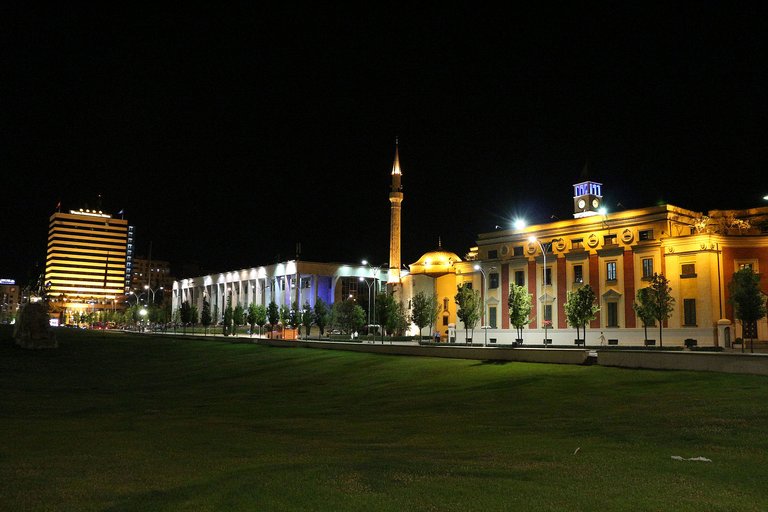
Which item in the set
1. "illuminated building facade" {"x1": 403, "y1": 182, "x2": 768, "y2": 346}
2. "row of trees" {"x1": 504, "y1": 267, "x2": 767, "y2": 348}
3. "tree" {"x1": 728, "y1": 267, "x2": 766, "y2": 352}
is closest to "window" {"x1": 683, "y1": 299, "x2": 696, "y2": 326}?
"illuminated building facade" {"x1": 403, "y1": 182, "x2": 768, "y2": 346}

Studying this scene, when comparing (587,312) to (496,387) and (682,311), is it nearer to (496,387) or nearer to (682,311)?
(682,311)

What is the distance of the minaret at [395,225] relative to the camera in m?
116

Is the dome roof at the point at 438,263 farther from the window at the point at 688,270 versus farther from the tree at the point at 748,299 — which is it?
the tree at the point at 748,299

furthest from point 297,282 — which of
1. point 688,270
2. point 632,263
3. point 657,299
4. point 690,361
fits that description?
point 690,361

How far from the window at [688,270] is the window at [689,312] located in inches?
91.4

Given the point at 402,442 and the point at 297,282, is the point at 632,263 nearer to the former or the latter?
the point at 402,442

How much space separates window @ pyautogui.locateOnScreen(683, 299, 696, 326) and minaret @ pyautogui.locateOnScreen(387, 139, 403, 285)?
58.5 metres

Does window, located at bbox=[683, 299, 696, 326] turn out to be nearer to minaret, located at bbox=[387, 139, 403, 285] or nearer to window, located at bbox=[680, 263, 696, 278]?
window, located at bbox=[680, 263, 696, 278]

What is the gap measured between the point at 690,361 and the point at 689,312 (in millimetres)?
31876

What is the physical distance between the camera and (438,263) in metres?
103

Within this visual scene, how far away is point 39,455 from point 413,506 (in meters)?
9.92

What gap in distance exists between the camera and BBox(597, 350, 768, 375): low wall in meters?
29.0

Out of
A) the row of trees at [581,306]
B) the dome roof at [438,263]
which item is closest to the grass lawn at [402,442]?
the row of trees at [581,306]

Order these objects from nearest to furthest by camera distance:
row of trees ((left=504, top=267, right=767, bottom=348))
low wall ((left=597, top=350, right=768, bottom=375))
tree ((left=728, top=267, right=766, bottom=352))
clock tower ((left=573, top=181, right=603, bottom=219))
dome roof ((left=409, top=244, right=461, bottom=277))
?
low wall ((left=597, top=350, right=768, bottom=375)) < tree ((left=728, top=267, right=766, bottom=352)) < row of trees ((left=504, top=267, right=767, bottom=348)) < clock tower ((left=573, top=181, right=603, bottom=219)) < dome roof ((left=409, top=244, right=461, bottom=277))
